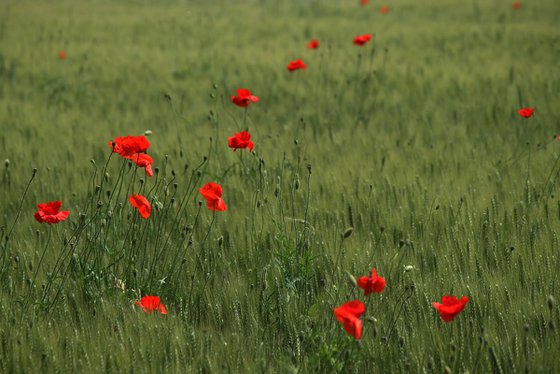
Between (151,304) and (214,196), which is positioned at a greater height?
(214,196)

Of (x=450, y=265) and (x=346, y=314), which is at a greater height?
(x=346, y=314)

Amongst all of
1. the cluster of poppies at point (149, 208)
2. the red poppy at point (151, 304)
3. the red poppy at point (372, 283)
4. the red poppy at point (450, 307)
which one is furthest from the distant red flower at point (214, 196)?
the red poppy at point (450, 307)

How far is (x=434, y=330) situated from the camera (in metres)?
1.76

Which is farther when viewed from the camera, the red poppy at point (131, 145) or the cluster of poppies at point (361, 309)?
the red poppy at point (131, 145)

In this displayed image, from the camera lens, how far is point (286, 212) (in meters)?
→ 2.60

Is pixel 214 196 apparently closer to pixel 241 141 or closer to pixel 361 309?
pixel 241 141

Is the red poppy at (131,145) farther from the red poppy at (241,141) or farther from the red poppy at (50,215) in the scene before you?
the red poppy at (241,141)

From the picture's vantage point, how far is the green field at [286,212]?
1738mm

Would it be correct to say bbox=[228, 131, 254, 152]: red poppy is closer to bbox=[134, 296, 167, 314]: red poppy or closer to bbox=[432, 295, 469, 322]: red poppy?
bbox=[134, 296, 167, 314]: red poppy

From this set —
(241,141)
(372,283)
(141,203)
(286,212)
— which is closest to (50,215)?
(141,203)

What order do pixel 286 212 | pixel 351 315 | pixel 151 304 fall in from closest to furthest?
1. pixel 351 315
2. pixel 151 304
3. pixel 286 212

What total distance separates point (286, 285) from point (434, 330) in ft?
1.64

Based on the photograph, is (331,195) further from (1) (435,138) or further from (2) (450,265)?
(1) (435,138)

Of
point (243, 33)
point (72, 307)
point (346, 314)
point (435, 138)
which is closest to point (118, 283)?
point (72, 307)
